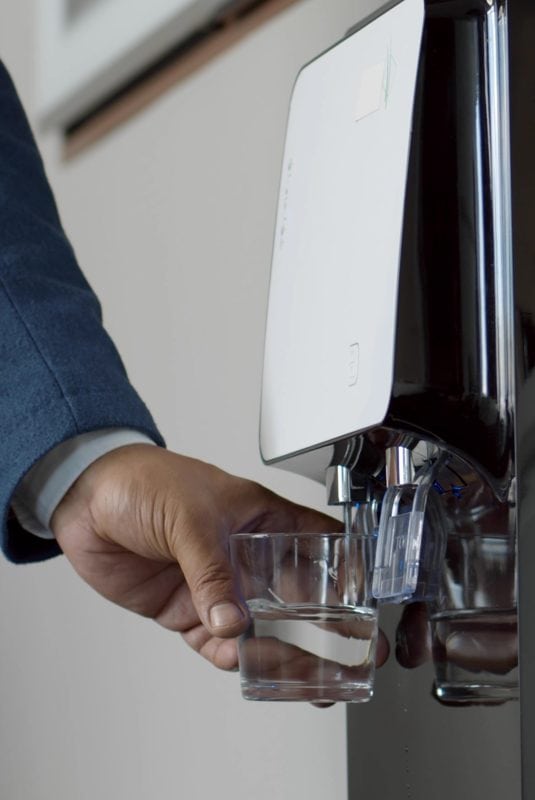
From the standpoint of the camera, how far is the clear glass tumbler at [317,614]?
469 millimetres

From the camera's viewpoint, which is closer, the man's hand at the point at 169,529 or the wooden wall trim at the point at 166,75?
the man's hand at the point at 169,529

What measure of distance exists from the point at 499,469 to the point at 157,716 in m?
0.48

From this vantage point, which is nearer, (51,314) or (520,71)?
(520,71)

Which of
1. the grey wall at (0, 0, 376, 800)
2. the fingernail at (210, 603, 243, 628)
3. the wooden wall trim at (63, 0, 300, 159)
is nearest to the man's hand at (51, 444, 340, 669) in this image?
the fingernail at (210, 603, 243, 628)

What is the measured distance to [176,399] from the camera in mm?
872

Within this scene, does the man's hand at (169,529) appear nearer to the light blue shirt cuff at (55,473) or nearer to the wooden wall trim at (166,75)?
the light blue shirt cuff at (55,473)

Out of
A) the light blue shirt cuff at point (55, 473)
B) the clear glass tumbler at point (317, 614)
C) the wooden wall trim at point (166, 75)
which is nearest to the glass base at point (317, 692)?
the clear glass tumbler at point (317, 614)

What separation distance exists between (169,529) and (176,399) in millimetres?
331

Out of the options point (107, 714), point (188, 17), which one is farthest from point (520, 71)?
point (107, 714)

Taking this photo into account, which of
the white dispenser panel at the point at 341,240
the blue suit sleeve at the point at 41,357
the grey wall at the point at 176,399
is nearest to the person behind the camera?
the white dispenser panel at the point at 341,240

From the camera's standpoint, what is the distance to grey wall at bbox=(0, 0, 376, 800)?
29.9 inches

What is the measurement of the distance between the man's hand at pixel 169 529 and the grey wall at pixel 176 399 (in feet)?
0.41

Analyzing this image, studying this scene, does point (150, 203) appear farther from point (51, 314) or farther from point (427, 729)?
point (427, 729)

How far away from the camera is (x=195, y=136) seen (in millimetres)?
880
